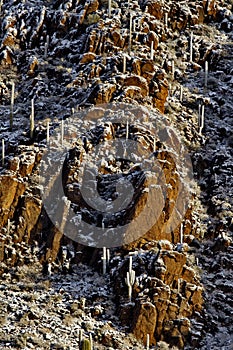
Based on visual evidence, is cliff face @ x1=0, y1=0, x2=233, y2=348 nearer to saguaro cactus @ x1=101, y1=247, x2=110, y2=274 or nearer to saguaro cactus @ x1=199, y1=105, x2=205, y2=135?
saguaro cactus @ x1=199, y1=105, x2=205, y2=135

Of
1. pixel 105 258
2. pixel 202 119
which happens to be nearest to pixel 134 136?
pixel 202 119

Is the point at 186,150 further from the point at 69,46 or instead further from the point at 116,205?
the point at 69,46

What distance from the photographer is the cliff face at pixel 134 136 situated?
28109mm

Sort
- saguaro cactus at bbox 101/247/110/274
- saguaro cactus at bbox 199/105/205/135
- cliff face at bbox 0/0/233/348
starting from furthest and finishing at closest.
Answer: saguaro cactus at bbox 199/105/205/135 → saguaro cactus at bbox 101/247/110/274 → cliff face at bbox 0/0/233/348

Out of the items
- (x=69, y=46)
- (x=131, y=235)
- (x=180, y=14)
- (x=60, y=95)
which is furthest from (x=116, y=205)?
(x=180, y=14)

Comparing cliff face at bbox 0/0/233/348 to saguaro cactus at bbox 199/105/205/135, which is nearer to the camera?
cliff face at bbox 0/0/233/348

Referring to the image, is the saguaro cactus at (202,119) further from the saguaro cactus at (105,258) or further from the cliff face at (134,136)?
the saguaro cactus at (105,258)

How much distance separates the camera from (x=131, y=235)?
29734 mm

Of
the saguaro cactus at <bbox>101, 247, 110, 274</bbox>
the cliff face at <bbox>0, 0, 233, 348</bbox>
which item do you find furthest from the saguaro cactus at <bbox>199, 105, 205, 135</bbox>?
the saguaro cactus at <bbox>101, 247, 110, 274</bbox>

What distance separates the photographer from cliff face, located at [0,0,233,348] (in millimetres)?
28109

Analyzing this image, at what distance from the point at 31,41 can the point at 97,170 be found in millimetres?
15990

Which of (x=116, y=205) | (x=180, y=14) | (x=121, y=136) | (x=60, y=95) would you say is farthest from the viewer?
(x=180, y=14)

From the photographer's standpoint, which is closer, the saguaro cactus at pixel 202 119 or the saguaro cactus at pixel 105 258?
the saguaro cactus at pixel 105 258

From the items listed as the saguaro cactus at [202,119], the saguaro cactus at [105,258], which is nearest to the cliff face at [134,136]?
the saguaro cactus at [202,119]
